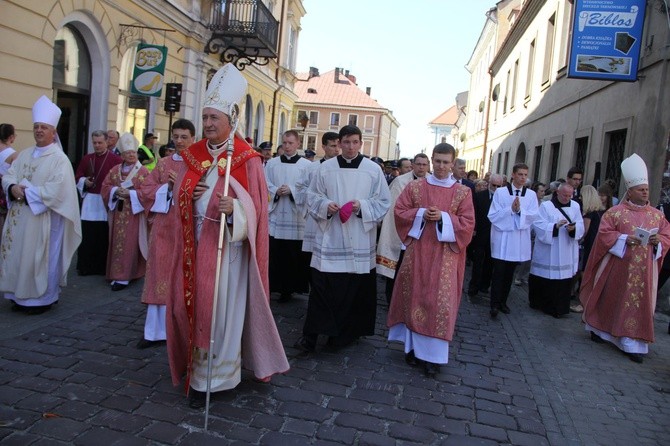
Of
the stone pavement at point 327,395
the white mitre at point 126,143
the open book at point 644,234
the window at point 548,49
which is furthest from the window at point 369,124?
the stone pavement at point 327,395

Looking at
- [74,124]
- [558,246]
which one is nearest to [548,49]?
[558,246]

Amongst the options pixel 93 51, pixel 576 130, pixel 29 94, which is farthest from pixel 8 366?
pixel 576 130

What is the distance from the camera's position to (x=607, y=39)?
984cm

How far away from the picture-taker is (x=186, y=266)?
4141 mm

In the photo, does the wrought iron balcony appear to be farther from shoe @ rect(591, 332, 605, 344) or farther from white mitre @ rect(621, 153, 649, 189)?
shoe @ rect(591, 332, 605, 344)

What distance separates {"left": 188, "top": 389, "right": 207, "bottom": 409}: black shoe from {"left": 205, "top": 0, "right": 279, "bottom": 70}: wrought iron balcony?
13498 millimetres

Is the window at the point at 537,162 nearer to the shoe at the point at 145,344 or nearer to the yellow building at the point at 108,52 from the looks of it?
the yellow building at the point at 108,52

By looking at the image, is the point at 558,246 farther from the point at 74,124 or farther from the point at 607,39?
the point at 74,124

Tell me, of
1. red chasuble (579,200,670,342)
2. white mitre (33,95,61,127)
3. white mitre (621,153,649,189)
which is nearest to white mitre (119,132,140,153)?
white mitre (33,95,61,127)

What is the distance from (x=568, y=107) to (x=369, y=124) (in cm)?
6392

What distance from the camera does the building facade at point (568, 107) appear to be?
9.20 metres

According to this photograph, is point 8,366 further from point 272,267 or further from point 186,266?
point 272,267

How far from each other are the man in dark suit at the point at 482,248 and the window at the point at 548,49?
28.8 ft

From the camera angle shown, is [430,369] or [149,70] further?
[149,70]
